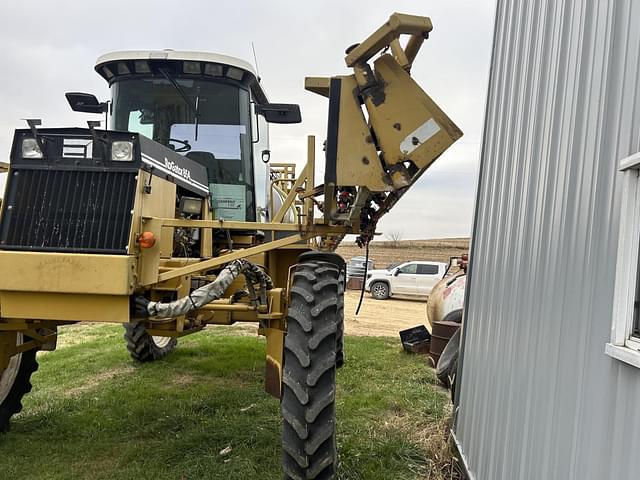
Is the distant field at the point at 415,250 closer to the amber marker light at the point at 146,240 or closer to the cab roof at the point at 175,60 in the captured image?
the cab roof at the point at 175,60

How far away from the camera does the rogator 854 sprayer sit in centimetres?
340

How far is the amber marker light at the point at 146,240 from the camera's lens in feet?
11.5

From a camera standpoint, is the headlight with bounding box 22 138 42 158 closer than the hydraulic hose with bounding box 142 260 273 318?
No

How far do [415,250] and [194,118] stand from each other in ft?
87.6

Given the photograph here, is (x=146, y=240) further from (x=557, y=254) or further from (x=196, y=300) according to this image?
(x=557, y=254)

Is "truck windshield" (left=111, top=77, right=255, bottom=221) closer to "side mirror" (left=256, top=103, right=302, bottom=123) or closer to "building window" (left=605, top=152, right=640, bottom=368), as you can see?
"side mirror" (left=256, top=103, right=302, bottom=123)

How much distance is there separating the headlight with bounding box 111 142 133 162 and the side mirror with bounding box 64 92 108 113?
66.3 inches

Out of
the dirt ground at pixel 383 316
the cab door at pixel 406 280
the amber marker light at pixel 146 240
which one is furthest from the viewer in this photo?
the cab door at pixel 406 280

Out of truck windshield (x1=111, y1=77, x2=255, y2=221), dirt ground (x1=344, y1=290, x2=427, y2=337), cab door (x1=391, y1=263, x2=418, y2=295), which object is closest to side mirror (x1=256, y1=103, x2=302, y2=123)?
truck windshield (x1=111, y1=77, x2=255, y2=221)

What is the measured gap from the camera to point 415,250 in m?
31.1

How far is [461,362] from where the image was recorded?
4719mm

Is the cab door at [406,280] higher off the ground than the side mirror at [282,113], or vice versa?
the side mirror at [282,113]

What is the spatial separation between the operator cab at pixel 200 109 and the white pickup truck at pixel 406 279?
15.8 metres

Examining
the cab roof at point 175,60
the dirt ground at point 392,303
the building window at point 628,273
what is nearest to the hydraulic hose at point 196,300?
the cab roof at point 175,60
